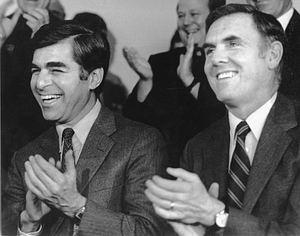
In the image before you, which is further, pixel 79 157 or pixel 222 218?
pixel 79 157

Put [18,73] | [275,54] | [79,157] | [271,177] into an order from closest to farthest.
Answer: [271,177]
[275,54]
[79,157]
[18,73]

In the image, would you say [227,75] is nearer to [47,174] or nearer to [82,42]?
[82,42]

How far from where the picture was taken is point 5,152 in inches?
74.9

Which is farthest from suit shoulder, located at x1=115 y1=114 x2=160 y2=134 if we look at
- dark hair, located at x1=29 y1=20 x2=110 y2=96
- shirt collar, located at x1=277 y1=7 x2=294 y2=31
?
shirt collar, located at x1=277 y1=7 x2=294 y2=31

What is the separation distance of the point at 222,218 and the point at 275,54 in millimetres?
595

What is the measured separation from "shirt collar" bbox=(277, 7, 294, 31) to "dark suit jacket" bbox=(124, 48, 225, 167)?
1.01 feet

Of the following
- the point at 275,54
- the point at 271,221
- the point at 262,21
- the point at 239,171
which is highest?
the point at 262,21

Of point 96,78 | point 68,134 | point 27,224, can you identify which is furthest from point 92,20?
point 27,224

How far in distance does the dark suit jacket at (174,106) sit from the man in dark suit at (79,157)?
0.05 m

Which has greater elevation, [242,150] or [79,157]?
[242,150]

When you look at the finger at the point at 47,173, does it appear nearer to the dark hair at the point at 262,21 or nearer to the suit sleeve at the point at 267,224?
the suit sleeve at the point at 267,224

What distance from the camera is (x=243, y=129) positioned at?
5.45ft

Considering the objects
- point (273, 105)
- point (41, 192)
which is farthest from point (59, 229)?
point (273, 105)

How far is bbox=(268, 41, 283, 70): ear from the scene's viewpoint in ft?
5.44
